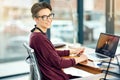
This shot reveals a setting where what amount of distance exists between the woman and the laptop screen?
0.36 meters

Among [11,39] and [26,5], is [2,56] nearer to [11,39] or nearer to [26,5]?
[11,39]

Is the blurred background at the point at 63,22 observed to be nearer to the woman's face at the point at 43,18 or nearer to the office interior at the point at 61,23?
the office interior at the point at 61,23

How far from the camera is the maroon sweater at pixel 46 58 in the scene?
1739 millimetres

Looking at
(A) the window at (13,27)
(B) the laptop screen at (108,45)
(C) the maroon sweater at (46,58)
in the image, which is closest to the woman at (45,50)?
(C) the maroon sweater at (46,58)

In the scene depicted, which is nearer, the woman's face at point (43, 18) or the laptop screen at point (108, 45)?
the woman's face at point (43, 18)

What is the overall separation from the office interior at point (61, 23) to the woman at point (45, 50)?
1.71m

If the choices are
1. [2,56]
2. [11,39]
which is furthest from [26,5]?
[2,56]

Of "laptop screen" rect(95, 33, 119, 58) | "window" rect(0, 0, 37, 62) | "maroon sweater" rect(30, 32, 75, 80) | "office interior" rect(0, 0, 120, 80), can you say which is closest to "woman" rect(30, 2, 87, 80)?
"maroon sweater" rect(30, 32, 75, 80)

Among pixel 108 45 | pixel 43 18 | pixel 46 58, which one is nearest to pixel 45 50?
pixel 46 58

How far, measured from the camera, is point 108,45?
6.86 ft

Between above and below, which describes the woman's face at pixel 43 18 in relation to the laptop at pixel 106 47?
above

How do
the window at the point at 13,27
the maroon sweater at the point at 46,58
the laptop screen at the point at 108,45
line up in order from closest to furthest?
the maroon sweater at the point at 46,58 < the laptop screen at the point at 108,45 < the window at the point at 13,27

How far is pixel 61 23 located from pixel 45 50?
308cm

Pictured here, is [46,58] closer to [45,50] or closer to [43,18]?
[45,50]
